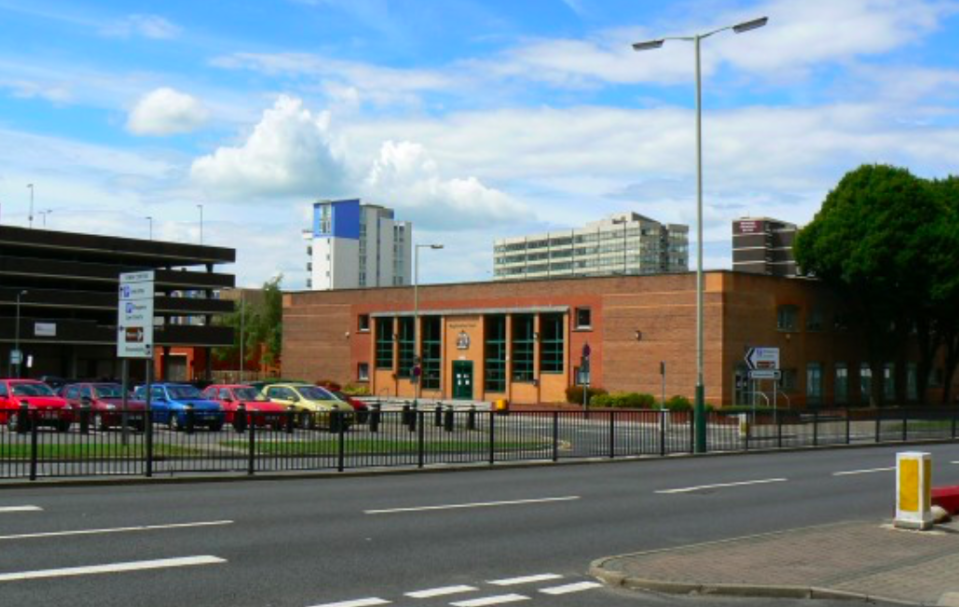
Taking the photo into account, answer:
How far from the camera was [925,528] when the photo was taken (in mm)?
13734

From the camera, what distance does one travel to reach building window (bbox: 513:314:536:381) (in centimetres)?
6702

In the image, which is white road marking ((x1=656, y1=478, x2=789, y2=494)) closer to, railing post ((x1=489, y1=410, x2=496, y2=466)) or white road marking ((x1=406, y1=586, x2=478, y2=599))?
railing post ((x1=489, y1=410, x2=496, y2=466))

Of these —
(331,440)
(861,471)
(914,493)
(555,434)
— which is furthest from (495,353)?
(914,493)

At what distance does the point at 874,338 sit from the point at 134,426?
51.9 m

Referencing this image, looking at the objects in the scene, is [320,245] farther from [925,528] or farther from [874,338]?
[925,528]

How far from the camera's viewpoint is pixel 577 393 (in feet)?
201

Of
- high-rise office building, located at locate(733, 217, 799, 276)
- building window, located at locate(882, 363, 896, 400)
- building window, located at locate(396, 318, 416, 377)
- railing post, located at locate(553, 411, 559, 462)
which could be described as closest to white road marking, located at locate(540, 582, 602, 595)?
railing post, located at locate(553, 411, 559, 462)

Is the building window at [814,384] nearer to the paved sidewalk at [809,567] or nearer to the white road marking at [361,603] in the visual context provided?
the paved sidewalk at [809,567]

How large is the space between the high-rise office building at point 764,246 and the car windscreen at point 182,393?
119 meters

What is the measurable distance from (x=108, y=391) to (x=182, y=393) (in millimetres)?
2543

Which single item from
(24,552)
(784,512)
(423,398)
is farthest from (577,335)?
(24,552)

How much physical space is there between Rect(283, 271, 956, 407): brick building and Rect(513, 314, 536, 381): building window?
3.3 inches

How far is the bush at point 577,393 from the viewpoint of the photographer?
60.4 metres

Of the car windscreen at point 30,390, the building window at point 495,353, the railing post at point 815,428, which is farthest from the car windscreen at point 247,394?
the building window at point 495,353
